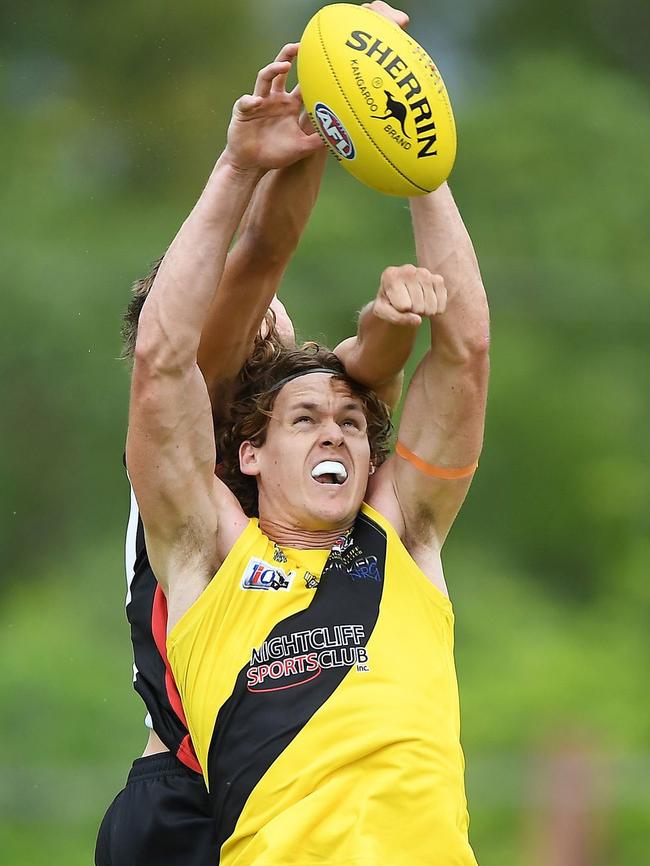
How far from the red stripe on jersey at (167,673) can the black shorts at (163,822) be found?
0.16 ft

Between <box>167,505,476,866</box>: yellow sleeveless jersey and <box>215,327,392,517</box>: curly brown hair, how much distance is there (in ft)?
0.86

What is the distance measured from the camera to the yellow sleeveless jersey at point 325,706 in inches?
127

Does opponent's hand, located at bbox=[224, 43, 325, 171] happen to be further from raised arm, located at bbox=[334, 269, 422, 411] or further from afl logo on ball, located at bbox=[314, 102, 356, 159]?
raised arm, located at bbox=[334, 269, 422, 411]

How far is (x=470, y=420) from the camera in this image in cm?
362

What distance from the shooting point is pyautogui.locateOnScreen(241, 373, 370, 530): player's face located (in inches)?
140

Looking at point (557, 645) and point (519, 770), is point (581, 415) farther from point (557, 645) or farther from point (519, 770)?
point (519, 770)

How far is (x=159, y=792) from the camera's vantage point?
3.74 meters

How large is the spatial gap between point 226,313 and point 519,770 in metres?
6.14

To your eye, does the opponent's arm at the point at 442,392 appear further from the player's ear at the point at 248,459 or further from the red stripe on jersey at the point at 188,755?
the red stripe on jersey at the point at 188,755

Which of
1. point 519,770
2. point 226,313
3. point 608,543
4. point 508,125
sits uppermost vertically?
point 508,125

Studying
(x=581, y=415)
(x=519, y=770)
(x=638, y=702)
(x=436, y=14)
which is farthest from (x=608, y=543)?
(x=436, y=14)

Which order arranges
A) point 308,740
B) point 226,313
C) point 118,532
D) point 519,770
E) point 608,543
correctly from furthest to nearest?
point 608,543 < point 118,532 < point 519,770 < point 226,313 < point 308,740

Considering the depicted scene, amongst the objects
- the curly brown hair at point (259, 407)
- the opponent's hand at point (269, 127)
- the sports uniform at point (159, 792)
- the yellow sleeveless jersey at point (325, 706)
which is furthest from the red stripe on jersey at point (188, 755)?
the opponent's hand at point (269, 127)

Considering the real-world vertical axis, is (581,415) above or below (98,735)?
above
